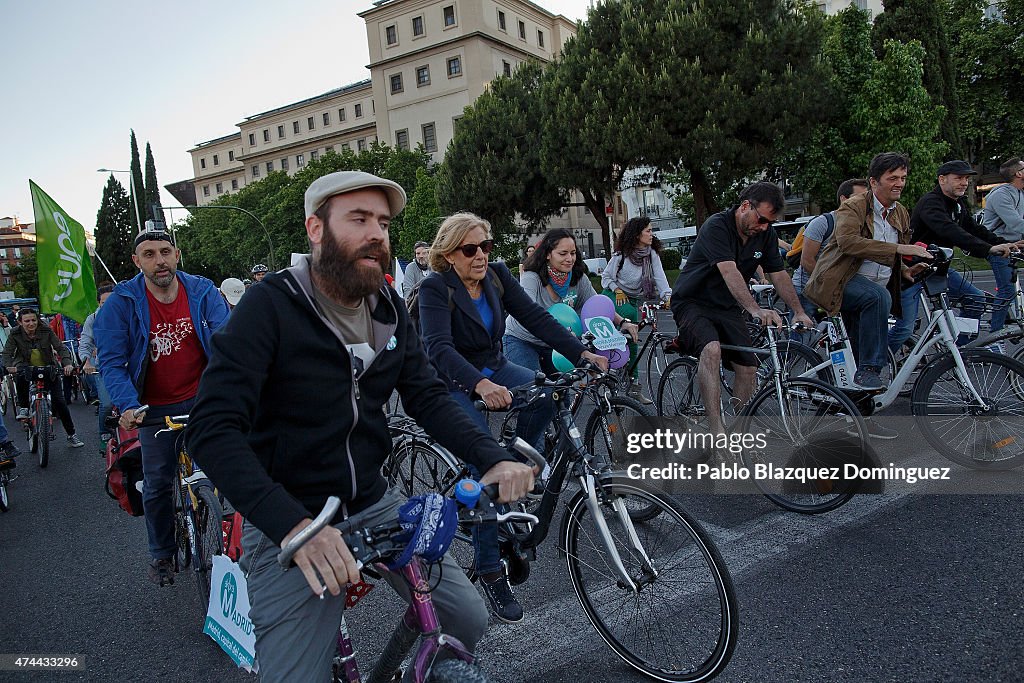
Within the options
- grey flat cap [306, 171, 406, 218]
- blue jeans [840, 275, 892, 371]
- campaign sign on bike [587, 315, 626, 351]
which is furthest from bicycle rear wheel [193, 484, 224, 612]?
blue jeans [840, 275, 892, 371]

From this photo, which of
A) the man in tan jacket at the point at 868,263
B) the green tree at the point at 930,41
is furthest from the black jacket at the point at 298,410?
the green tree at the point at 930,41

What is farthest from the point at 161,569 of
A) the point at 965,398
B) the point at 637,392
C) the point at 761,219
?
the point at 965,398

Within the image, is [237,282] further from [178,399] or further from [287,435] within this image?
[287,435]

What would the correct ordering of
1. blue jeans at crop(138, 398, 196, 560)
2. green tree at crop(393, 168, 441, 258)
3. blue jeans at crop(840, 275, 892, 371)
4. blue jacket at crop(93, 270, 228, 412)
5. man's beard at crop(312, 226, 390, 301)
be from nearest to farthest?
man's beard at crop(312, 226, 390, 301)
blue jacket at crop(93, 270, 228, 412)
blue jeans at crop(138, 398, 196, 560)
blue jeans at crop(840, 275, 892, 371)
green tree at crop(393, 168, 441, 258)

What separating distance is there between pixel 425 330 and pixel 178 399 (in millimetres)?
1430

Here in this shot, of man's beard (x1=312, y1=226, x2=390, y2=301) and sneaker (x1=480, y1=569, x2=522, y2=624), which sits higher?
man's beard (x1=312, y1=226, x2=390, y2=301)

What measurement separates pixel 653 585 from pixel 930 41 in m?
34.6

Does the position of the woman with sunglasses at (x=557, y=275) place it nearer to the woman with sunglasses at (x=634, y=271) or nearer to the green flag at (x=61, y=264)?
the woman with sunglasses at (x=634, y=271)

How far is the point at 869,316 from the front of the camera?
5.50 meters

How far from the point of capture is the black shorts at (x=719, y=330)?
531 centimetres

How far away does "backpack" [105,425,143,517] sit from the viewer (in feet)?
14.3

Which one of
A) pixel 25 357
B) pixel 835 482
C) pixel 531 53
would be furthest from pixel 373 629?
pixel 531 53

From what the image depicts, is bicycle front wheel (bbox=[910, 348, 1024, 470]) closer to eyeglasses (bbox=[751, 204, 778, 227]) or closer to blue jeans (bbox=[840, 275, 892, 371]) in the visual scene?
blue jeans (bbox=[840, 275, 892, 371])

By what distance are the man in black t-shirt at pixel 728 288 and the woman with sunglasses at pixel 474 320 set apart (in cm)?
139
